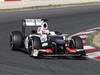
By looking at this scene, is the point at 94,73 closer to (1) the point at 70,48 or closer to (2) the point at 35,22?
(1) the point at 70,48

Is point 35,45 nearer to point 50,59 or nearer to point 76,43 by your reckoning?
point 50,59

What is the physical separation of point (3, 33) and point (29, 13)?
378 inches

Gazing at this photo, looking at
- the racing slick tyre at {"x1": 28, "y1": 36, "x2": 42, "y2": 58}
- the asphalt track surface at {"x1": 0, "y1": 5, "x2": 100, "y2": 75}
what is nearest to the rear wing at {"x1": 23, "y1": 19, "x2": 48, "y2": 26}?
the asphalt track surface at {"x1": 0, "y1": 5, "x2": 100, "y2": 75}

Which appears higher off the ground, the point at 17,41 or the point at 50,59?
the point at 17,41

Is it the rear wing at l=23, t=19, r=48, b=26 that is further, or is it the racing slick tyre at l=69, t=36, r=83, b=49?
the rear wing at l=23, t=19, r=48, b=26

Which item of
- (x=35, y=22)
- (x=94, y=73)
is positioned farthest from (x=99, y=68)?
(x=35, y=22)

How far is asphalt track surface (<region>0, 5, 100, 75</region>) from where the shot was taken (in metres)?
12.1

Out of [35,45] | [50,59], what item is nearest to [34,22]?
[35,45]

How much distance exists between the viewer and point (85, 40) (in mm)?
18141

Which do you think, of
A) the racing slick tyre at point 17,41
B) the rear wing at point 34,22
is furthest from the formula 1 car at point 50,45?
the rear wing at point 34,22

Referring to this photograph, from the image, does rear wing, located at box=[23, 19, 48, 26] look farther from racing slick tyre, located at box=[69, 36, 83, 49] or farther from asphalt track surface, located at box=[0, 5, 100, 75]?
racing slick tyre, located at box=[69, 36, 83, 49]

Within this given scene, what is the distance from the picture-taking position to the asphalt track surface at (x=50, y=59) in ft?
39.8

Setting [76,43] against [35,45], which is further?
[76,43]

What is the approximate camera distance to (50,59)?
1421 cm
